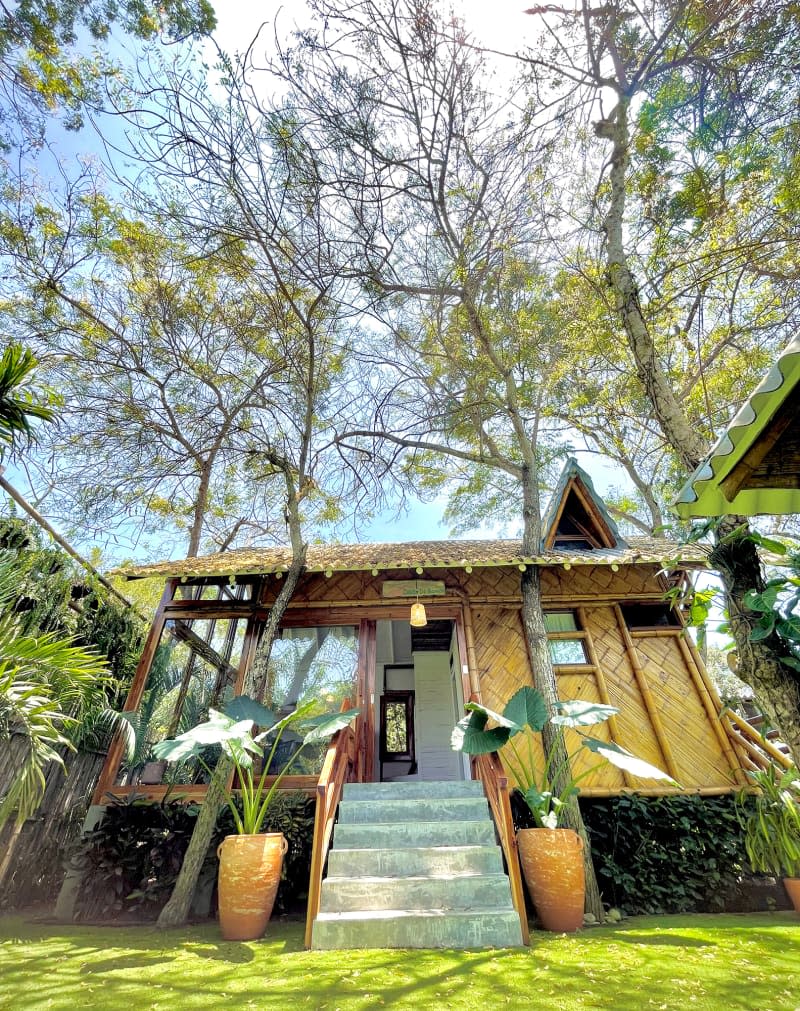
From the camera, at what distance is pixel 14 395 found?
3.64 metres

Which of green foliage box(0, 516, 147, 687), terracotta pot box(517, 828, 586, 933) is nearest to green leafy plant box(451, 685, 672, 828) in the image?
terracotta pot box(517, 828, 586, 933)

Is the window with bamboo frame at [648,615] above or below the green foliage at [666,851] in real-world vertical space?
above

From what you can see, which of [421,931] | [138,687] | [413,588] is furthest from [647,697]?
[138,687]

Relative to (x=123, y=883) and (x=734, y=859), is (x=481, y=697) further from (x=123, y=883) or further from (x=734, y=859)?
(x=123, y=883)

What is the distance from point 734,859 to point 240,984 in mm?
4931

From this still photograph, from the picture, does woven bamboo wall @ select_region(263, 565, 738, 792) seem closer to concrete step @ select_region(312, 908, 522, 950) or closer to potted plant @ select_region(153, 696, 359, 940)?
concrete step @ select_region(312, 908, 522, 950)

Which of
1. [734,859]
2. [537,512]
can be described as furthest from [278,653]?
[734,859]

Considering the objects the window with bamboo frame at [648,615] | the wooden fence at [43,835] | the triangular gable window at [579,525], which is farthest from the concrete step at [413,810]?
the triangular gable window at [579,525]

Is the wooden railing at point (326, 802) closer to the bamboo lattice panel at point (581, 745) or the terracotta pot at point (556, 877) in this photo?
the terracotta pot at point (556, 877)

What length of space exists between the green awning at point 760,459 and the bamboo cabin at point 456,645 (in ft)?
11.4

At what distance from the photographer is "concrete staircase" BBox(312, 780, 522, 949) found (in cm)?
309

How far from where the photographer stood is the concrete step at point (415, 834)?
4.05 m

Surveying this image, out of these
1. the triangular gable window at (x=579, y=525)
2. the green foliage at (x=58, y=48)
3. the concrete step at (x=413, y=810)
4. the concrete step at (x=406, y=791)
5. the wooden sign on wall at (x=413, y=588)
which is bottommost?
→ the concrete step at (x=413, y=810)

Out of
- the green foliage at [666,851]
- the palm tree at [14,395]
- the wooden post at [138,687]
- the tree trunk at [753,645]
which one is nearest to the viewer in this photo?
the tree trunk at [753,645]
